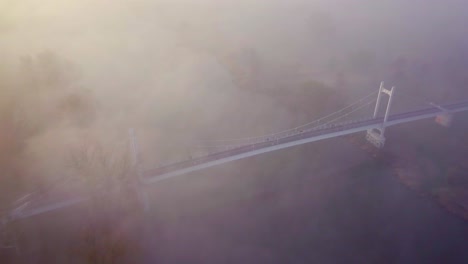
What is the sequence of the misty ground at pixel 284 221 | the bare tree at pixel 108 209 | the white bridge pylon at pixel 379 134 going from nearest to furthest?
the bare tree at pixel 108 209 → the misty ground at pixel 284 221 → the white bridge pylon at pixel 379 134

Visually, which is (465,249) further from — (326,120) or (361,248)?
(326,120)

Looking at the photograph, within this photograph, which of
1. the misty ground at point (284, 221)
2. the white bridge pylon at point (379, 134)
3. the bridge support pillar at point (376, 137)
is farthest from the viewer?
the bridge support pillar at point (376, 137)

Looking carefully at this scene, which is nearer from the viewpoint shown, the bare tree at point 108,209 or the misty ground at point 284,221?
the bare tree at point 108,209

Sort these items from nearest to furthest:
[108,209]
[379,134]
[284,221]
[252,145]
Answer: [108,209] < [284,221] < [252,145] < [379,134]

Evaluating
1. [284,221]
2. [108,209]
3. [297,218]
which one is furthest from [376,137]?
[108,209]

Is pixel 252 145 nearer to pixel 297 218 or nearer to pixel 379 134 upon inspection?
pixel 297 218

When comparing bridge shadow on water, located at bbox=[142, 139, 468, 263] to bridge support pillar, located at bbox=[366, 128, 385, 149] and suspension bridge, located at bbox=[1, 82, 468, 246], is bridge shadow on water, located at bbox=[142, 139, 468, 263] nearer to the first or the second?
suspension bridge, located at bbox=[1, 82, 468, 246]

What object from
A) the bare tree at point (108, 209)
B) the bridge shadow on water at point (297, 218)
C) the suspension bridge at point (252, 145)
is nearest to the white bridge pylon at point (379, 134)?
the suspension bridge at point (252, 145)

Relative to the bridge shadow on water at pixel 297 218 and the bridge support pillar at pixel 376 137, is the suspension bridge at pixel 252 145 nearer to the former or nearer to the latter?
the bridge support pillar at pixel 376 137

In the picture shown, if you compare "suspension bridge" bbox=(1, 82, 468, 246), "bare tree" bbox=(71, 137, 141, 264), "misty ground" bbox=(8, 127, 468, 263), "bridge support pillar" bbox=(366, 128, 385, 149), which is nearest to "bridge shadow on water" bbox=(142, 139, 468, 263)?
"misty ground" bbox=(8, 127, 468, 263)

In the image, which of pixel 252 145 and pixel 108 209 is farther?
pixel 252 145

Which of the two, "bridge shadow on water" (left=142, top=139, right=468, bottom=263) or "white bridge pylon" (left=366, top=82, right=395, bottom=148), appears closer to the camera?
"bridge shadow on water" (left=142, top=139, right=468, bottom=263)
